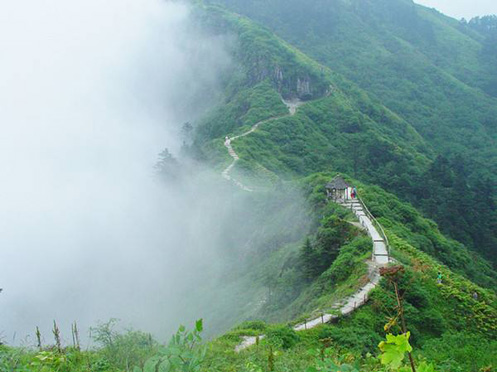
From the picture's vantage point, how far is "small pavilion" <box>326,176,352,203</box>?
3467cm

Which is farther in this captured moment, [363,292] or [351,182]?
[351,182]

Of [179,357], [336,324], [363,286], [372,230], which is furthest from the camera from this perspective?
[372,230]

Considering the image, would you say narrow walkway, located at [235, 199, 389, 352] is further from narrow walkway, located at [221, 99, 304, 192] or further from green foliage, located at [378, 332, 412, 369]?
narrow walkway, located at [221, 99, 304, 192]

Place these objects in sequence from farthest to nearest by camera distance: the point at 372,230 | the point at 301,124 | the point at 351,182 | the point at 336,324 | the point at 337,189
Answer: the point at 301,124
the point at 351,182
the point at 337,189
the point at 372,230
the point at 336,324

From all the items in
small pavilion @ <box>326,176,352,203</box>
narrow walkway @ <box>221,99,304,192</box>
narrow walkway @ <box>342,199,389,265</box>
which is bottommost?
narrow walkway @ <box>342,199,389,265</box>

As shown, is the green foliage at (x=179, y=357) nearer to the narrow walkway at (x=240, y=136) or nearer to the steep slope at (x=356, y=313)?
the steep slope at (x=356, y=313)

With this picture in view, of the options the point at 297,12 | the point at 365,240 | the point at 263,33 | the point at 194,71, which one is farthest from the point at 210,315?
the point at 297,12

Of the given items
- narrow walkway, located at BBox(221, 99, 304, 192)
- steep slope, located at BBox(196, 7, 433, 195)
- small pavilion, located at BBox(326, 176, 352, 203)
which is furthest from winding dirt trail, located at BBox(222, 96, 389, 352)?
steep slope, located at BBox(196, 7, 433, 195)

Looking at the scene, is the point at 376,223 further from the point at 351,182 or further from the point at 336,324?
the point at 351,182

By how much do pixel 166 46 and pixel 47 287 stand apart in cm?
11064

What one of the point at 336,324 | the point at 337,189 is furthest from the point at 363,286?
the point at 337,189

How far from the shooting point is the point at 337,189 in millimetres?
34875

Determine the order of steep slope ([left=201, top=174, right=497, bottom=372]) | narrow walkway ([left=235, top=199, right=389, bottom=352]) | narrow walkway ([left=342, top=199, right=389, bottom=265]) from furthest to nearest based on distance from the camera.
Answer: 1. narrow walkway ([left=342, top=199, right=389, bottom=265])
2. narrow walkway ([left=235, top=199, right=389, bottom=352])
3. steep slope ([left=201, top=174, right=497, bottom=372])

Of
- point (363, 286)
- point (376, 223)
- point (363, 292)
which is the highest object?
point (376, 223)
